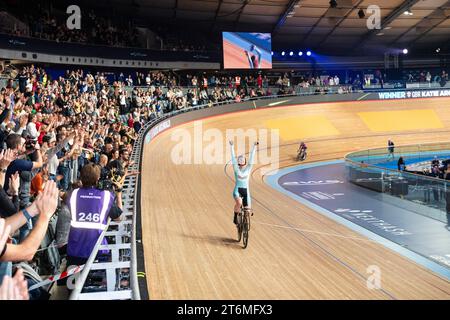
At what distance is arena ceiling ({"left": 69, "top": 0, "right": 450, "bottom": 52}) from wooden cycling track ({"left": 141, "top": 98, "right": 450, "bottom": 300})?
1810cm

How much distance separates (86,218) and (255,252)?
4.13 m

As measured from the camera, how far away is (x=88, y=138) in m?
8.84

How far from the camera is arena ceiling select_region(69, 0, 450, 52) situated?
2983cm

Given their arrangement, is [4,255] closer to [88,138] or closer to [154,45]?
[88,138]

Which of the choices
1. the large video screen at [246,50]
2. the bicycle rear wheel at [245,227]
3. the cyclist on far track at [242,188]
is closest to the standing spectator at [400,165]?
the cyclist on far track at [242,188]

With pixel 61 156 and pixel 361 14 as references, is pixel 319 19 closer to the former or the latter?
pixel 361 14

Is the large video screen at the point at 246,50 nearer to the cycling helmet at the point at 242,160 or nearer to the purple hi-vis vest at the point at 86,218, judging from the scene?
the cycling helmet at the point at 242,160

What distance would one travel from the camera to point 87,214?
350cm

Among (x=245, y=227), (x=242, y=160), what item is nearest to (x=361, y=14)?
(x=242, y=160)

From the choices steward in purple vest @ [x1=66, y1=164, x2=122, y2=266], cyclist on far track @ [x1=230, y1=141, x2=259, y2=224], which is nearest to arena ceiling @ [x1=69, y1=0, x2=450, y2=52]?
cyclist on far track @ [x1=230, y1=141, x2=259, y2=224]

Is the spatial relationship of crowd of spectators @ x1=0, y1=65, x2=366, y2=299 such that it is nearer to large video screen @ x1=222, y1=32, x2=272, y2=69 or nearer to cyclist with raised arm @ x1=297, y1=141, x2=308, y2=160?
cyclist with raised arm @ x1=297, y1=141, x2=308, y2=160

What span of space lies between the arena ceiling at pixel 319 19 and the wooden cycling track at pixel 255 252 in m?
18.1

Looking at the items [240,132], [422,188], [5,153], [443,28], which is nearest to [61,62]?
[240,132]
